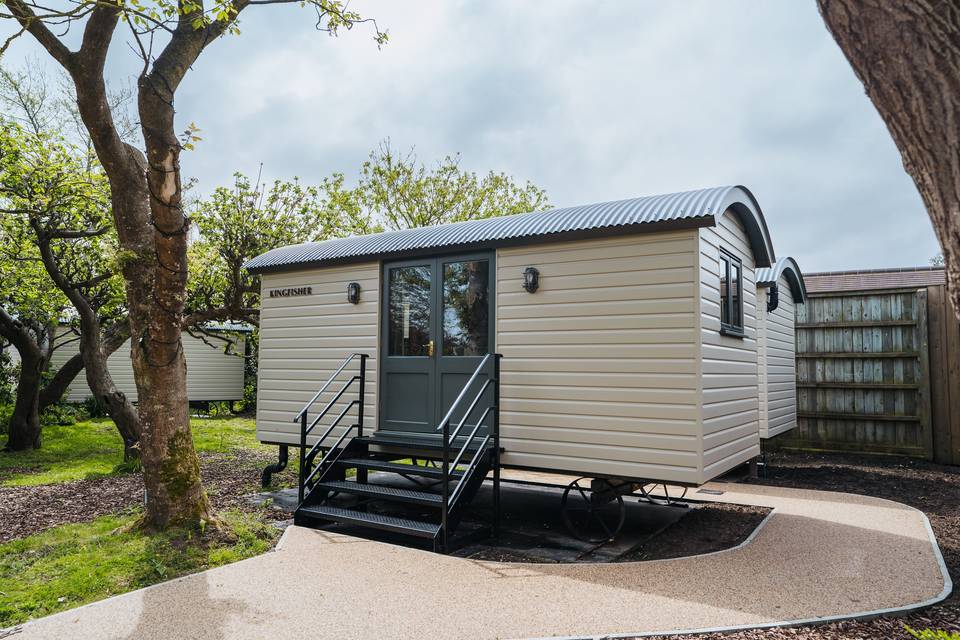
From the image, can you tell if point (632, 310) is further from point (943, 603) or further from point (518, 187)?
point (518, 187)

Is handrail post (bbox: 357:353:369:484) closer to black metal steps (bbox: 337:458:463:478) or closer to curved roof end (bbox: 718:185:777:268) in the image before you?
black metal steps (bbox: 337:458:463:478)

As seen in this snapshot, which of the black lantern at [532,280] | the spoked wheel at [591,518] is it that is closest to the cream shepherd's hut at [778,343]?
the spoked wheel at [591,518]

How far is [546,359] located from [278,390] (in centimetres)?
351

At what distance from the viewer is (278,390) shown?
24.7ft

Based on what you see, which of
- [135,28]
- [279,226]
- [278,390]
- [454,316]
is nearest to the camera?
[135,28]

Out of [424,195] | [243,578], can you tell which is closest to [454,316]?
[243,578]

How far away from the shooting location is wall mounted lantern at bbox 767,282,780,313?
883cm

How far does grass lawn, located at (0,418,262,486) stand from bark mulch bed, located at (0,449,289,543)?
568mm

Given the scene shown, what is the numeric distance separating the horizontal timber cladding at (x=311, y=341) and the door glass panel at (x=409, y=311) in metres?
0.19

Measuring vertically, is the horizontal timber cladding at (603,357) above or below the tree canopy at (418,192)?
below

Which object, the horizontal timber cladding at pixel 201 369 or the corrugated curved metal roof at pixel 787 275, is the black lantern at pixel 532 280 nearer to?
the corrugated curved metal roof at pixel 787 275

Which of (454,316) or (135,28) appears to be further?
(454,316)

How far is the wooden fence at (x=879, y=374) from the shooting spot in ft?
29.1

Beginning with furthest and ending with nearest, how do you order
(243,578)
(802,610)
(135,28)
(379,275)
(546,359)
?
1. (379,275)
2. (546,359)
3. (135,28)
4. (243,578)
5. (802,610)
